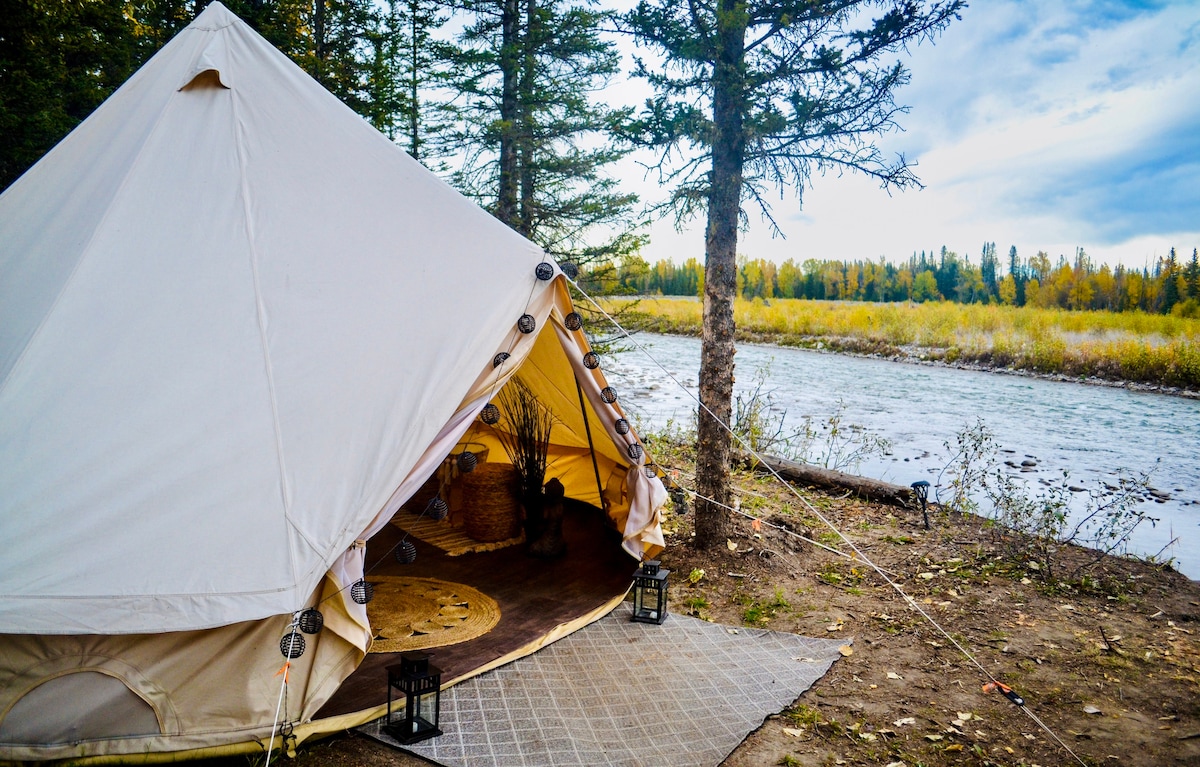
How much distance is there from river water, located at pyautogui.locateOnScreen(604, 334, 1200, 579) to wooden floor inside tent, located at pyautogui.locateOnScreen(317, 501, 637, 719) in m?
1.32

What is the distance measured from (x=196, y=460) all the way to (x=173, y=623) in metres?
0.55

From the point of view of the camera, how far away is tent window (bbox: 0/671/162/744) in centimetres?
223

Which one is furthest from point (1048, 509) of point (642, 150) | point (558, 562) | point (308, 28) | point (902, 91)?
point (308, 28)

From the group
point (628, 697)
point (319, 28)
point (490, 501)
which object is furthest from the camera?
point (319, 28)

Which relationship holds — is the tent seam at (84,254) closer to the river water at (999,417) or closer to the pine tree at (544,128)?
the river water at (999,417)

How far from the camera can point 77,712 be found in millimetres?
2264

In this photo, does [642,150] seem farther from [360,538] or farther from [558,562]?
[360,538]

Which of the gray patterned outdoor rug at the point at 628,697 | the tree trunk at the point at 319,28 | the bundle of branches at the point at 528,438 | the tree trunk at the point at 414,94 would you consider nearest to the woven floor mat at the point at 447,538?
the bundle of branches at the point at 528,438

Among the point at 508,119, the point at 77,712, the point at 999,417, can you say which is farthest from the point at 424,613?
the point at 999,417

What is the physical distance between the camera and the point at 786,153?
4402 millimetres

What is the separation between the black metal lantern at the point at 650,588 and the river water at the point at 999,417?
52.9 inches

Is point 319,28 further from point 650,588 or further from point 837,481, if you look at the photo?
point 650,588

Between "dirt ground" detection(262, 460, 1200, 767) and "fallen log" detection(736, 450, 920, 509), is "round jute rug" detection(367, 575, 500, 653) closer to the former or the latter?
"dirt ground" detection(262, 460, 1200, 767)

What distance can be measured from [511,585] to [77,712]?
2171 millimetres
